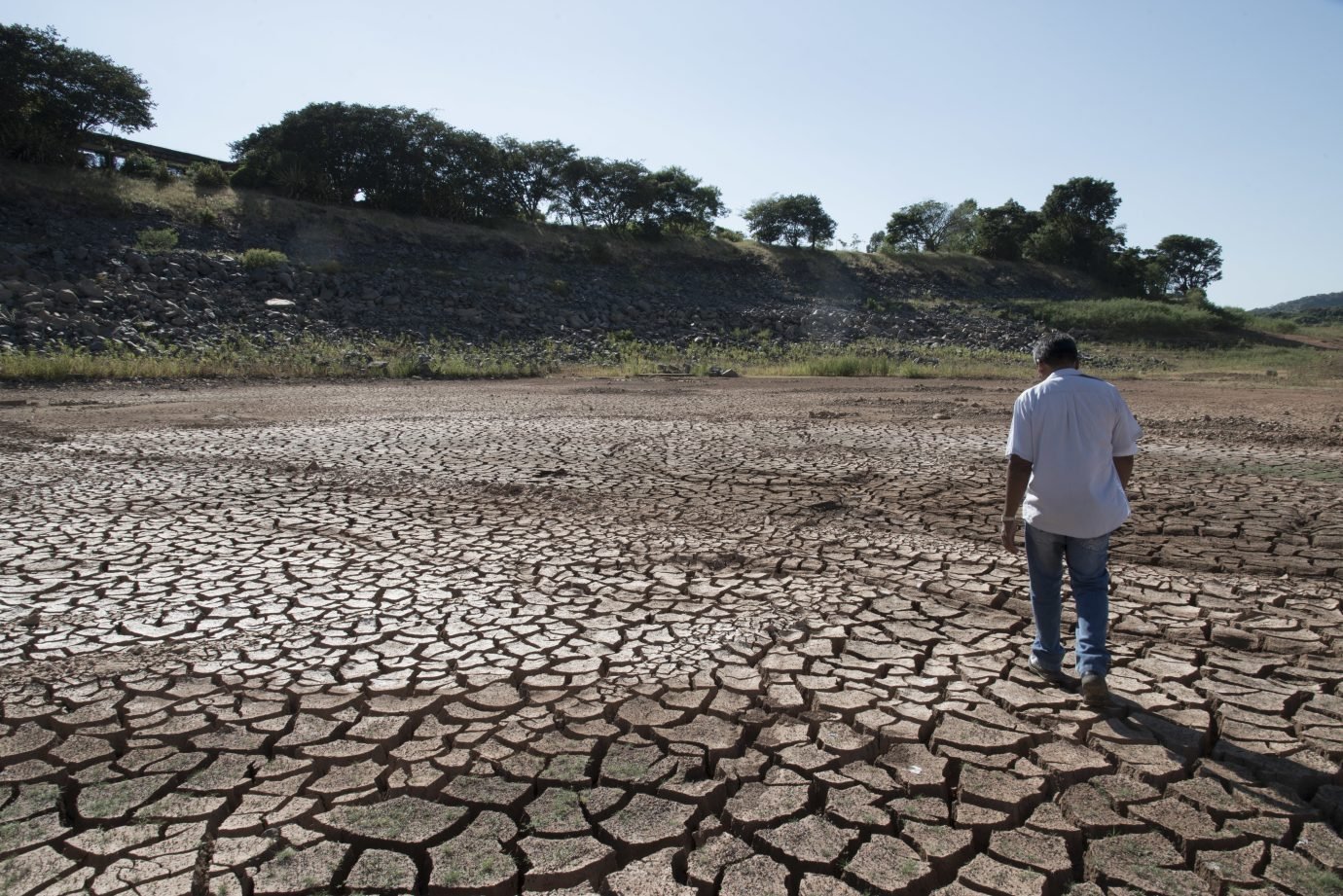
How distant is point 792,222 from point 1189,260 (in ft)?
132

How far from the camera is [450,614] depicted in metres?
4.36

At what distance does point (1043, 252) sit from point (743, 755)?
50.8 metres

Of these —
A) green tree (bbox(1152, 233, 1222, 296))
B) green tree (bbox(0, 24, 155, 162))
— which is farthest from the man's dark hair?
green tree (bbox(1152, 233, 1222, 296))

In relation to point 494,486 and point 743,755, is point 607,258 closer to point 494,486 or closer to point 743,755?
point 494,486

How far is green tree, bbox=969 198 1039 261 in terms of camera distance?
48.2 meters

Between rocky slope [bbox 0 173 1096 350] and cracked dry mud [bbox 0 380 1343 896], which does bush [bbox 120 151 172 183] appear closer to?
rocky slope [bbox 0 173 1096 350]

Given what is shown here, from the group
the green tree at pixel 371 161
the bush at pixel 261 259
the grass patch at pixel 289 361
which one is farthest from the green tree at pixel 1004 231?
the bush at pixel 261 259

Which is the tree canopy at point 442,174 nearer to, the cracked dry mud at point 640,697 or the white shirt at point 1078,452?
the cracked dry mud at point 640,697

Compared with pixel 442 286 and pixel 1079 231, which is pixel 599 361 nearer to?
pixel 442 286

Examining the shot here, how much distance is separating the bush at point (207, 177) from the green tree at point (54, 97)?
2242 mm

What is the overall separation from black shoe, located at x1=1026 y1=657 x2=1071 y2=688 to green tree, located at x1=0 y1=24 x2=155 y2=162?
34.0 meters

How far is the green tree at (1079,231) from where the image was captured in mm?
47656

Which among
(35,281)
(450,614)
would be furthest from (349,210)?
(450,614)

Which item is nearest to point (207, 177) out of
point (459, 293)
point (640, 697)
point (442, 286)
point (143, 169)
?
point (143, 169)
